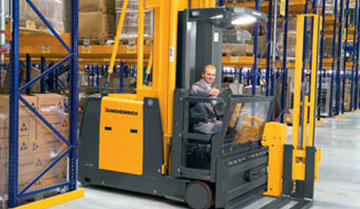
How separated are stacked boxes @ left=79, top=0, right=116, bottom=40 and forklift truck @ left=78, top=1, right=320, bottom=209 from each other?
3.40 metres

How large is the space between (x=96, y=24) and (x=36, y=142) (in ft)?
14.0

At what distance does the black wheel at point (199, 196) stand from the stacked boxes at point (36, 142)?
1.54m

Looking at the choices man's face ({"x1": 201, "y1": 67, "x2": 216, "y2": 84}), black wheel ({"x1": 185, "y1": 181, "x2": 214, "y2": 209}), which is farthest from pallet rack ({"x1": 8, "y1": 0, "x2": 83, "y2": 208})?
man's face ({"x1": 201, "y1": 67, "x2": 216, "y2": 84})

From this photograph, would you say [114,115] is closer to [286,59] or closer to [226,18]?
[226,18]

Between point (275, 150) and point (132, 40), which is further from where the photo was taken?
point (132, 40)

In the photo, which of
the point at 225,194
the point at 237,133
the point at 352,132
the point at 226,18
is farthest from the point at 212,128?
the point at 352,132

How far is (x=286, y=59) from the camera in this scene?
1259 cm

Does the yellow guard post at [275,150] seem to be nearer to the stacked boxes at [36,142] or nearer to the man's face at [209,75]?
the man's face at [209,75]

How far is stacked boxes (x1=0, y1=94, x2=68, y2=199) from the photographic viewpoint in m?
4.75

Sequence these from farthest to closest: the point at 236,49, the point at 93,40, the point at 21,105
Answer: the point at 236,49
the point at 93,40
the point at 21,105

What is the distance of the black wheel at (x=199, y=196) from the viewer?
192 inches

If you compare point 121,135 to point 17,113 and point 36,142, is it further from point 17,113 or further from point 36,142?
point 17,113

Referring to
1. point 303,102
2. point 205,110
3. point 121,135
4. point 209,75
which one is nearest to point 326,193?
point 303,102

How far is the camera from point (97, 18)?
8758 millimetres
